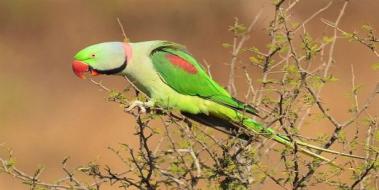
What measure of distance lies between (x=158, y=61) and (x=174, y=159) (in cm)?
26

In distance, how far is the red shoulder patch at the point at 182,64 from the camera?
99.9 inches

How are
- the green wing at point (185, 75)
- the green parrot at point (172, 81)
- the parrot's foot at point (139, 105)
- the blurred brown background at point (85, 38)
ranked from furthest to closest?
the blurred brown background at point (85, 38) → the green wing at point (185, 75) → the green parrot at point (172, 81) → the parrot's foot at point (139, 105)

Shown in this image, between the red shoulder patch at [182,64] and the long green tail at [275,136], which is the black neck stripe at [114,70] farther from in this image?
the long green tail at [275,136]

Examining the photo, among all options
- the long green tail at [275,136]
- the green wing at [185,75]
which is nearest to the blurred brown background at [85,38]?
the green wing at [185,75]

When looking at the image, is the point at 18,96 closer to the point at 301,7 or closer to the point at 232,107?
the point at 301,7

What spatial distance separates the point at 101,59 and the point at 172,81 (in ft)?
0.77

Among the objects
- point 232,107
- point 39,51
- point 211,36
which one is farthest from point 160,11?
point 232,107

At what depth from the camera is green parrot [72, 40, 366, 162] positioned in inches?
93.0

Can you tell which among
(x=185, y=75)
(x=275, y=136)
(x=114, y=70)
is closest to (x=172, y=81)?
(x=185, y=75)

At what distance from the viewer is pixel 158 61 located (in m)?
2.49

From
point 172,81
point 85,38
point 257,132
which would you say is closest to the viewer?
point 257,132

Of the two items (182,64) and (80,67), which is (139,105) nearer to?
(80,67)

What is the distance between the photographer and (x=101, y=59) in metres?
2.36

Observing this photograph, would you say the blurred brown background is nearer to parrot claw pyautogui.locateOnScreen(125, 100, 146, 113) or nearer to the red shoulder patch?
the red shoulder patch
